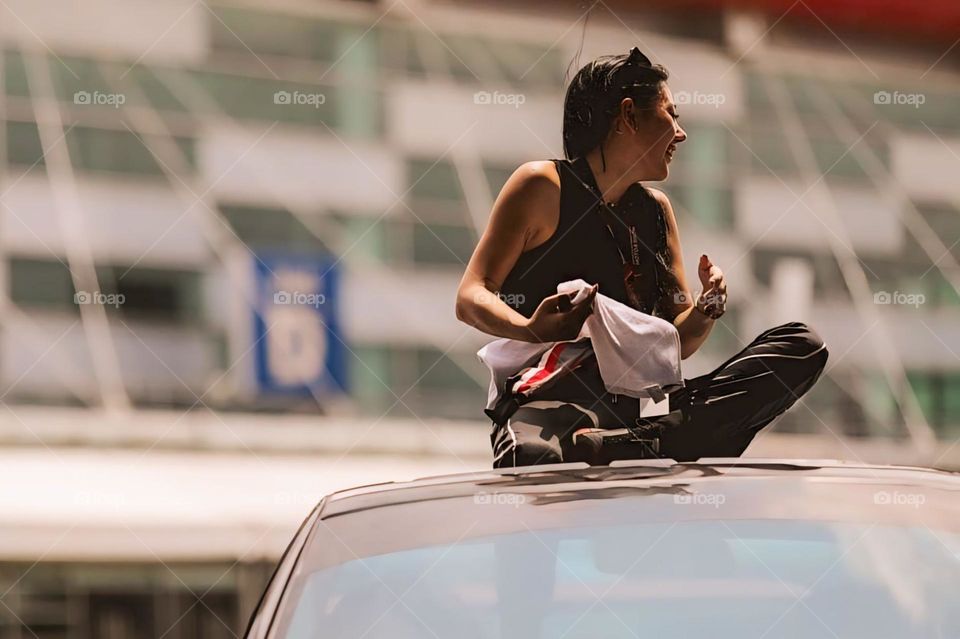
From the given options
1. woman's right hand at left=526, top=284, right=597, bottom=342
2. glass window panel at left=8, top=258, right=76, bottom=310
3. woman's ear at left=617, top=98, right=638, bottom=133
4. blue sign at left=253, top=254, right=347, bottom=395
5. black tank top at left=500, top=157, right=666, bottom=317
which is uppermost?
glass window panel at left=8, top=258, right=76, bottom=310

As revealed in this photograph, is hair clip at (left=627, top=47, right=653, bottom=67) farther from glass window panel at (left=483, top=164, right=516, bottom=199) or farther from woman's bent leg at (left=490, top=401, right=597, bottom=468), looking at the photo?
glass window panel at (left=483, top=164, right=516, bottom=199)

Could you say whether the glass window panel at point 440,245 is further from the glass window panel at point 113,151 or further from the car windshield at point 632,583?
the car windshield at point 632,583

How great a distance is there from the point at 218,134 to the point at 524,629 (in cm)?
626

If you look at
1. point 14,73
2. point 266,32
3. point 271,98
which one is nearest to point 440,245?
point 271,98

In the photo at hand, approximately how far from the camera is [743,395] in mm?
1835

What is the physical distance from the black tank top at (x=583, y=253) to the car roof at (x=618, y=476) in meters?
0.55

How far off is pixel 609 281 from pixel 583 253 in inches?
2.6

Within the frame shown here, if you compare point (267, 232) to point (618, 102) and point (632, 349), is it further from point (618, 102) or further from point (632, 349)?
point (632, 349)

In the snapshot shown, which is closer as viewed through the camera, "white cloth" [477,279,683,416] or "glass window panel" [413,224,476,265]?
"white cloth" [477,279,683,416]

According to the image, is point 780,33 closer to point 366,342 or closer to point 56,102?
point 366,342

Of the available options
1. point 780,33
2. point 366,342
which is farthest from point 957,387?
point 366,342

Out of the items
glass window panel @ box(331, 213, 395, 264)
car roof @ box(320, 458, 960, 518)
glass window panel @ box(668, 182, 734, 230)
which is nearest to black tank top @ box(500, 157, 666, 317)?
car roof @ box(320, 458, 960, 518)

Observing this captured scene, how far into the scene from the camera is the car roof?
140 cm

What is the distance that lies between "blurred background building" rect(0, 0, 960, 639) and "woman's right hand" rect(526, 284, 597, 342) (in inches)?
197
